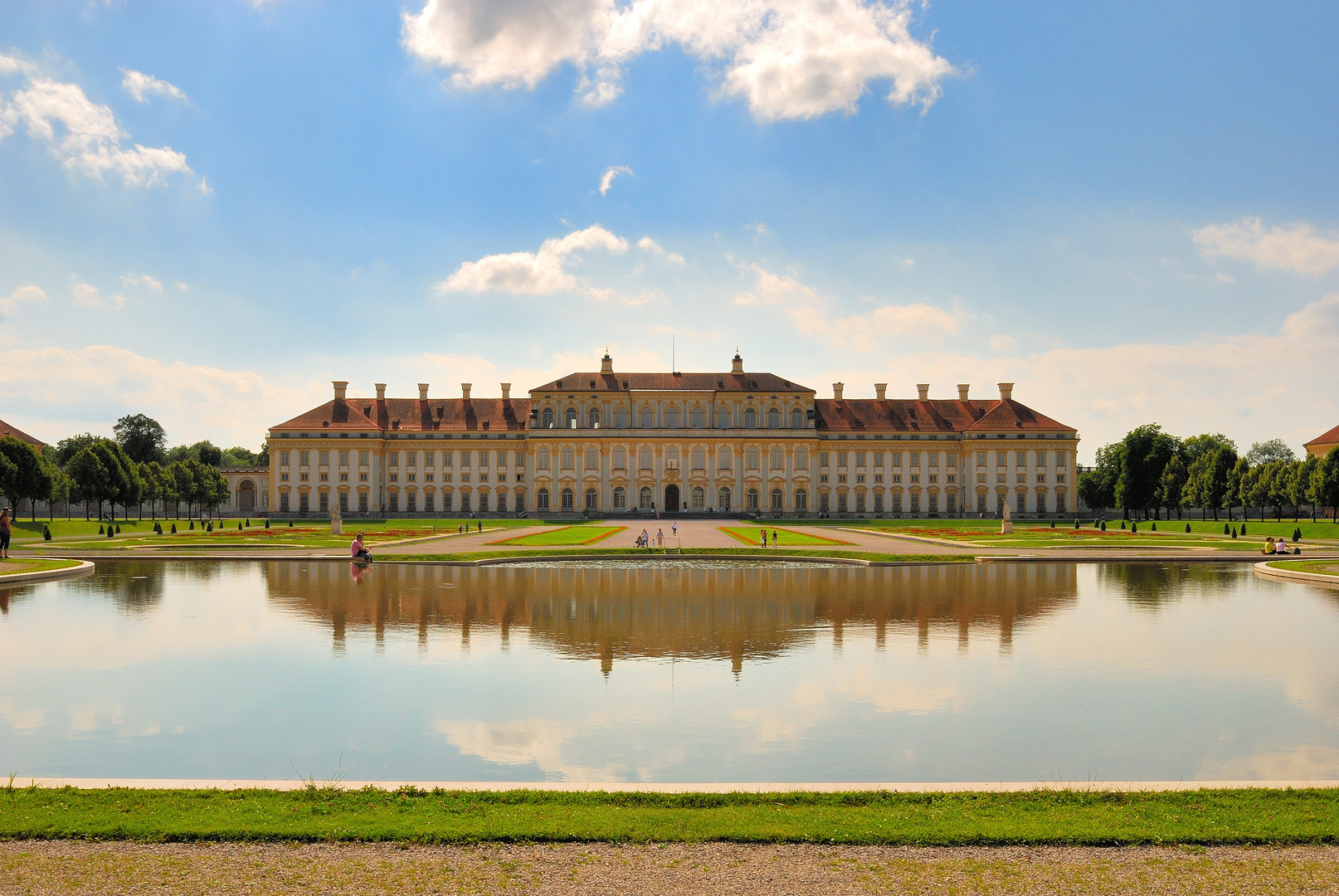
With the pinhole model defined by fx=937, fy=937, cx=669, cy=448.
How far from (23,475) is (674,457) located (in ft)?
173

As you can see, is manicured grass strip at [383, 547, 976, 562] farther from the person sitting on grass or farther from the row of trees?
the row of trees

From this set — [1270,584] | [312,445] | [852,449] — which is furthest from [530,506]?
[1270,584]

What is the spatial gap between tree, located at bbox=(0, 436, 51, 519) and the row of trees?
288 feet

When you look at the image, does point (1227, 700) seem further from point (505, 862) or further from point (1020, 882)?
point (505, 862)

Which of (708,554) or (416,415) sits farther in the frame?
(416,415)

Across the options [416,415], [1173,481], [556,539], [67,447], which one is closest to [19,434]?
[67,447]

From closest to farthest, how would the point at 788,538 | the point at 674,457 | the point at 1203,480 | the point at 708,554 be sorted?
the point at 708,554
the point at 788,538
the point at 1203,480
the point at 674,457

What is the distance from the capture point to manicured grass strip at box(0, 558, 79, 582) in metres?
25.4

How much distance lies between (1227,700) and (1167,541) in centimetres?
3613

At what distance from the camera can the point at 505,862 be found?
250 inches

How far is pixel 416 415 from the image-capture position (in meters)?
94.1

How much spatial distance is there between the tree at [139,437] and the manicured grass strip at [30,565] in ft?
289

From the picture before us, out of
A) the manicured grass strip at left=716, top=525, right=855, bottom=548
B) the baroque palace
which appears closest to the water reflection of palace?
the manicured grass strip at left=716, top=525, right=855, bottom=548

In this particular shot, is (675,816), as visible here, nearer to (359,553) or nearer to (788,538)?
(359,553)
